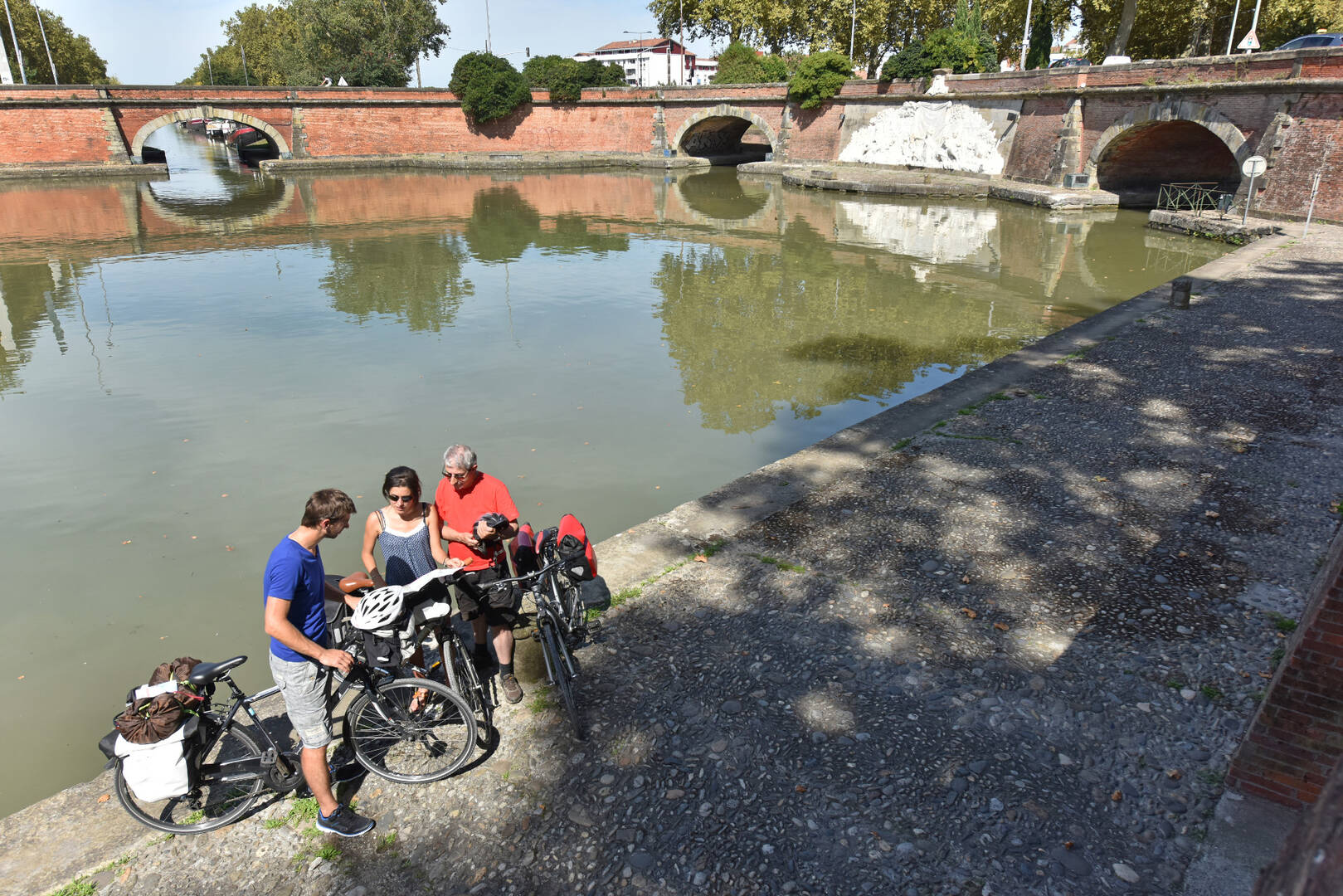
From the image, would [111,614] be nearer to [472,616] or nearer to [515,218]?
[472,616]

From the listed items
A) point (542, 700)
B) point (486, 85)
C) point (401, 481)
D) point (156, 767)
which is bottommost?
point (542, 700)

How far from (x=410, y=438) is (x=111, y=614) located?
11.6ft

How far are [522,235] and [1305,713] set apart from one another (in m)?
22.6

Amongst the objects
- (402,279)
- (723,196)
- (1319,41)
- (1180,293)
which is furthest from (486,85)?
(1180,293)

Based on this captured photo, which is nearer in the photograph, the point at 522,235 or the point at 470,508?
the point at 470,508

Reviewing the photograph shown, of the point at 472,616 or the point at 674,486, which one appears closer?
the point at 472,616

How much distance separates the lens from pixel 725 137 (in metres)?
52.0

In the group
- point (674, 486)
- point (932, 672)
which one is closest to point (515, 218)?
point (674, 486)

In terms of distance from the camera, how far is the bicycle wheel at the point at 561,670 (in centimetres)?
414

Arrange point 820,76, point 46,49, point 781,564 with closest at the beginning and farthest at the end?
1. point 781,564
2. point 820,76
3. point 46,49

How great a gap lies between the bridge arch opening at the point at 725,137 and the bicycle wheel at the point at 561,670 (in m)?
43.9

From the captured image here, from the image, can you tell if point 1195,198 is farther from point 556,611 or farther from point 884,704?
point 556,611

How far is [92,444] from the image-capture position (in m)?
8.99

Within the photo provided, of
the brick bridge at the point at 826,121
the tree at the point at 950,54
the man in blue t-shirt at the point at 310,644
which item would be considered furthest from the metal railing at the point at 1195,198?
the man in blue t-shirt at the point at 310,644
